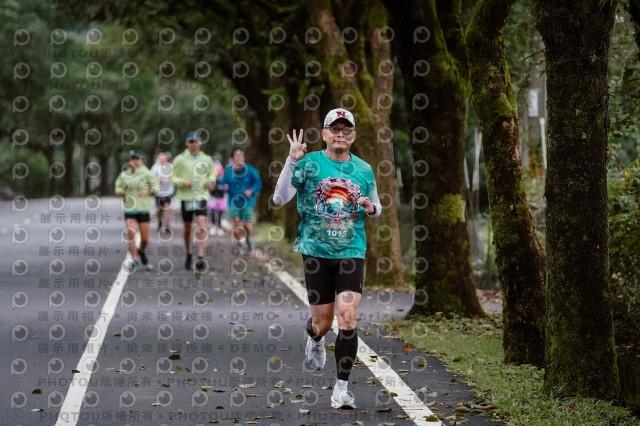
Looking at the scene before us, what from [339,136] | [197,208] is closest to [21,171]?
[197,208]

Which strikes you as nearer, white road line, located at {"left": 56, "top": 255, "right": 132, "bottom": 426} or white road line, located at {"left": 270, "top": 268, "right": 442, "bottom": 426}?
white road line, located at {"left": 56, "top": 255, "right": 132, "bottom": 426}

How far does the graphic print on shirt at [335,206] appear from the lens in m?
8.33

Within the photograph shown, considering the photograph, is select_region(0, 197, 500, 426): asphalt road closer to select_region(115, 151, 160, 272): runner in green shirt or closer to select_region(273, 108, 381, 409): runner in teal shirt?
select_region(273, 108, 381, 409): runner in teal shirt

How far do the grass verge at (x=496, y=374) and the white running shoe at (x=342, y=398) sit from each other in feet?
3.46

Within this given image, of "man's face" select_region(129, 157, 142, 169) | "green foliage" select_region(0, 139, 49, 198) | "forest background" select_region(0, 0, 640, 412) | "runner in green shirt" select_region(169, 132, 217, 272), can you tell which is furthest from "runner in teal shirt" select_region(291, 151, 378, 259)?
"green foliage" select_region(0, 139, 49, 198)

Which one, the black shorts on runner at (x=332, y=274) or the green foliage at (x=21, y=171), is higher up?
the green foliage at (x=21, y=171)

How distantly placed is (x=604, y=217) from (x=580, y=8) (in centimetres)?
154

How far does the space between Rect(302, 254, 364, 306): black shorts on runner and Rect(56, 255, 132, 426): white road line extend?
191 cm

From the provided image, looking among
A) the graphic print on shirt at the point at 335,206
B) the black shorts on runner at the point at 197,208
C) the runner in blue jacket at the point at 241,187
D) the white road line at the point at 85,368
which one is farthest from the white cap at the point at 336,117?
the runner in blue jacket at the point at 241,187

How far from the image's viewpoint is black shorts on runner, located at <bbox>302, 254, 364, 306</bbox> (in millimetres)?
8461

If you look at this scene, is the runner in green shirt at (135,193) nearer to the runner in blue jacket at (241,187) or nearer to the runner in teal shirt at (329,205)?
the runner in blue jacket at (241,187)

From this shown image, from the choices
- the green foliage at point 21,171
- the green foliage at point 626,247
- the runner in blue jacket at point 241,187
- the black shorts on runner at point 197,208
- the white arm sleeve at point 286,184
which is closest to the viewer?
the white arm sleeve at point 286,184

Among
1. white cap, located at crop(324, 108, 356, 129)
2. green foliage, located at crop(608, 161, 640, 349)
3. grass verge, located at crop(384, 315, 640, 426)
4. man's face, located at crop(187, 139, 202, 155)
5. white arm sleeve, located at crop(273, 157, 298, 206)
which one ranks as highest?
man's face, located at crop(187, 139, 202, 155)

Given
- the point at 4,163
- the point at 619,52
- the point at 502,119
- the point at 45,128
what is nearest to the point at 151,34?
the point at 619,52
